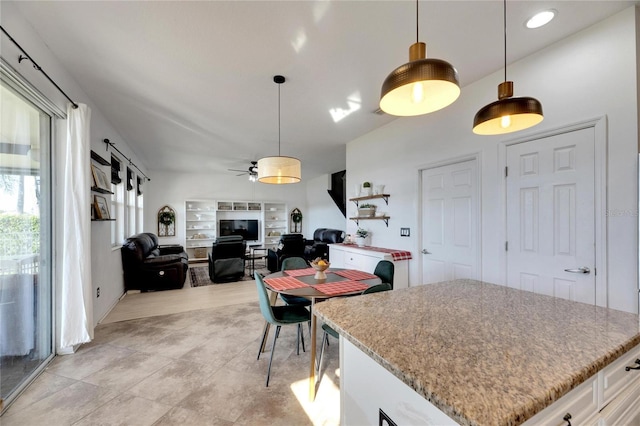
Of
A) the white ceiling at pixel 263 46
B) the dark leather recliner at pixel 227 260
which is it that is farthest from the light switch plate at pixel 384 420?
the dark leather recliner at pixel 227 260

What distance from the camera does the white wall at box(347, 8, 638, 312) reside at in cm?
188

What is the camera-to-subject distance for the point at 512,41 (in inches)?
88.3

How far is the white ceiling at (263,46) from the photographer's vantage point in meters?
1.88

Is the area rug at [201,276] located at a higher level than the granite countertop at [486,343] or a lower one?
lower

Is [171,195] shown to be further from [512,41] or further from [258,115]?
[512,41]

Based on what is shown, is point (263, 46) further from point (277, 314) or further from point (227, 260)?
point (227, 260)

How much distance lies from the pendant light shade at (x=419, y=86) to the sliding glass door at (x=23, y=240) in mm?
2602

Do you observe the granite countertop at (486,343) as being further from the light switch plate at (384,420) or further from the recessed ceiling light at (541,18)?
the recessed ceiling light at (541,18)

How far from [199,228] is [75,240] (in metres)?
6.09

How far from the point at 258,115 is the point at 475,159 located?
9.33 feet

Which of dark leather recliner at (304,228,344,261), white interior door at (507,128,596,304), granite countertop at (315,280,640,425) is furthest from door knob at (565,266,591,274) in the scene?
dark leather recliner at (304,228,344,261)

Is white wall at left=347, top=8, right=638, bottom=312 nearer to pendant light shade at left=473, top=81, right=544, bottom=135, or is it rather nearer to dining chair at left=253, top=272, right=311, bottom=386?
pendant light shade at left=473, top=81, right=544, bottom=135

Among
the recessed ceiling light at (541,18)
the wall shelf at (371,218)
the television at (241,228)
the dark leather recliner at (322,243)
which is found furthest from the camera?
the television at (241,228)

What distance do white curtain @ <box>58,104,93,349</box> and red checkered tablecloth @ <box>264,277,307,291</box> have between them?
5.94 feet
